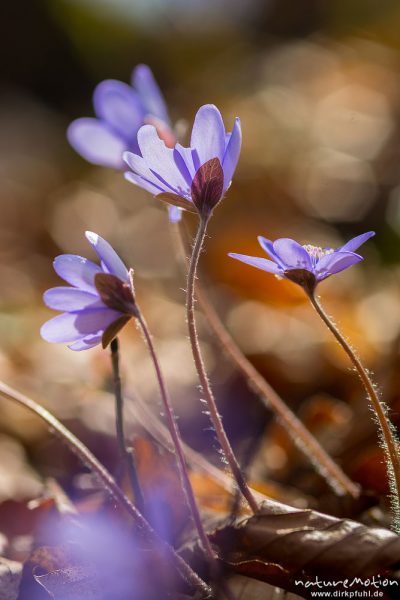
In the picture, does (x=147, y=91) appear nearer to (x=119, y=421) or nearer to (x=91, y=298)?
(x=91, y=298)

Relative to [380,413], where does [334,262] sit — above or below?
above

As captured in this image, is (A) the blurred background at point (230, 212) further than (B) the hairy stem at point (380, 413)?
Yes

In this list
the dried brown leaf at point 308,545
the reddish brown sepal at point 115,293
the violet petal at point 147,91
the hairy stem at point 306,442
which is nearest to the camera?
the dried brown leaf at point 308,545

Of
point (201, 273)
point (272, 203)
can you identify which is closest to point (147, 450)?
point (201, 273)

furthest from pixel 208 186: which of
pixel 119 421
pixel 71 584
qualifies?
pixel 71 584

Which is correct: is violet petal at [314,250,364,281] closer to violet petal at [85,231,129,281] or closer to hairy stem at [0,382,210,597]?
violet petal at [85,231,129,281]

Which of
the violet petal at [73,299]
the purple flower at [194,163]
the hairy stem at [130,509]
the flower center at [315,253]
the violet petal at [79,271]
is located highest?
the purple flower at [194,163]

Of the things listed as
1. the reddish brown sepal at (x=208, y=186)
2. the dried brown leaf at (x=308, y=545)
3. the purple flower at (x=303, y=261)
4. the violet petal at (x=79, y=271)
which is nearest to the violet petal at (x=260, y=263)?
the purple flower at (x=303, y=261)

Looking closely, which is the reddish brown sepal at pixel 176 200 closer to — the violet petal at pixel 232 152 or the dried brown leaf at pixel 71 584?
the violet petal at pixel 232 152
